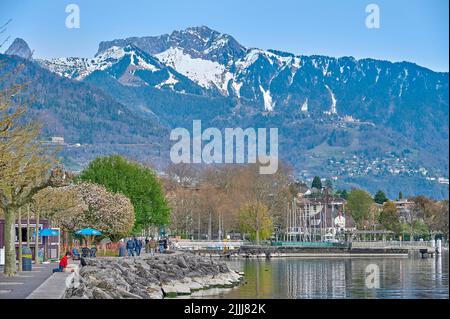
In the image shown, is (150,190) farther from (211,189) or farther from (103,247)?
(211,189)

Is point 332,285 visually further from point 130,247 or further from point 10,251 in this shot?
point 10,251

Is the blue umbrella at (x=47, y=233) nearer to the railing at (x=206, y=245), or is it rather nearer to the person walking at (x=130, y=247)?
the person walking at (x=130, y=247)

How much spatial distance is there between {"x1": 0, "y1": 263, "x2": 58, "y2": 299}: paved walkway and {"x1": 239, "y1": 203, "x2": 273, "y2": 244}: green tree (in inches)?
4249

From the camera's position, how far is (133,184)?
10875 cm

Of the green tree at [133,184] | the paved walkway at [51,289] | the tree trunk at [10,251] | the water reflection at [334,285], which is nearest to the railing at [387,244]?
the green tree at [133,184]

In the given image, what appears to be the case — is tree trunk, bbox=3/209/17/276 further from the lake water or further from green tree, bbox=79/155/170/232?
green tree, bbox=79/155/170/232

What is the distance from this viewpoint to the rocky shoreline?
4768 cm

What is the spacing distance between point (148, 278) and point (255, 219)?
102 metres

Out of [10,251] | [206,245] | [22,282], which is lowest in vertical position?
[206,245]

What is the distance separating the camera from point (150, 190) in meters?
111

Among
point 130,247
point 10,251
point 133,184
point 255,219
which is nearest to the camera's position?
point 10,251

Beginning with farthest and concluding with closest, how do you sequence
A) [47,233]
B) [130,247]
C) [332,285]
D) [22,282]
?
A: 1. [130,247]
2. [332,285]
3. [47,233]
4. [22,282]

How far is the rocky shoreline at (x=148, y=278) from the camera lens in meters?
47.7

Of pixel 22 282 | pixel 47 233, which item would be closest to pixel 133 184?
pixel 47 233
